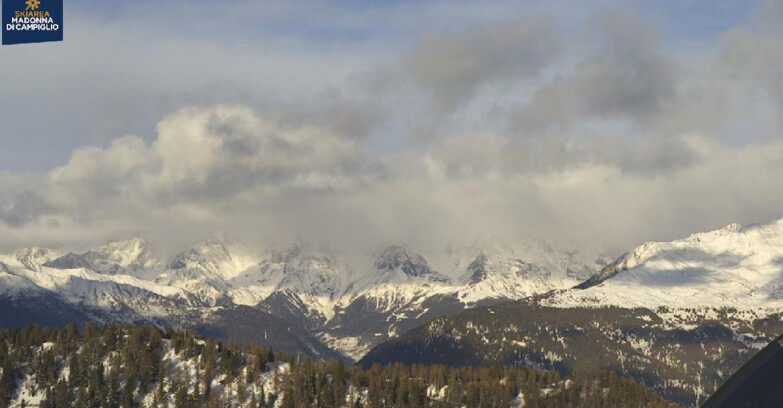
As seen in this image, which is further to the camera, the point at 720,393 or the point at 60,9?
the point at 60,9

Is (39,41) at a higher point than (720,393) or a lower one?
higher

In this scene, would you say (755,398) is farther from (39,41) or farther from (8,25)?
(8,25)

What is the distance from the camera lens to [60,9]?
160 metres

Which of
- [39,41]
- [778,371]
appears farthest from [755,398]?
[39,41]

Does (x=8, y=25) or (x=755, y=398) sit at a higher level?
(x=8, y=25)

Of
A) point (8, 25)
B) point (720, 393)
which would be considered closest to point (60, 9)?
point (8, 25)

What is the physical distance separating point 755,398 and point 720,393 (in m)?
3.32

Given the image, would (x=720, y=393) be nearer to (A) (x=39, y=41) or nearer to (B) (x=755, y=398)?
(B) (x=755, y=398)

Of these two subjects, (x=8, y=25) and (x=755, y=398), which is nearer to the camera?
(x=755, y=398)

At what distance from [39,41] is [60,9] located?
12424mm

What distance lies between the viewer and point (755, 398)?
2790 inches

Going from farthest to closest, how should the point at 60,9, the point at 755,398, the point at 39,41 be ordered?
the point at 60,9, the point at 39,41, the point at 755,398

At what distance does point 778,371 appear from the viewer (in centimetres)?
7138

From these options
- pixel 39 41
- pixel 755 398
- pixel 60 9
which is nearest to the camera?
pixel 755 398
